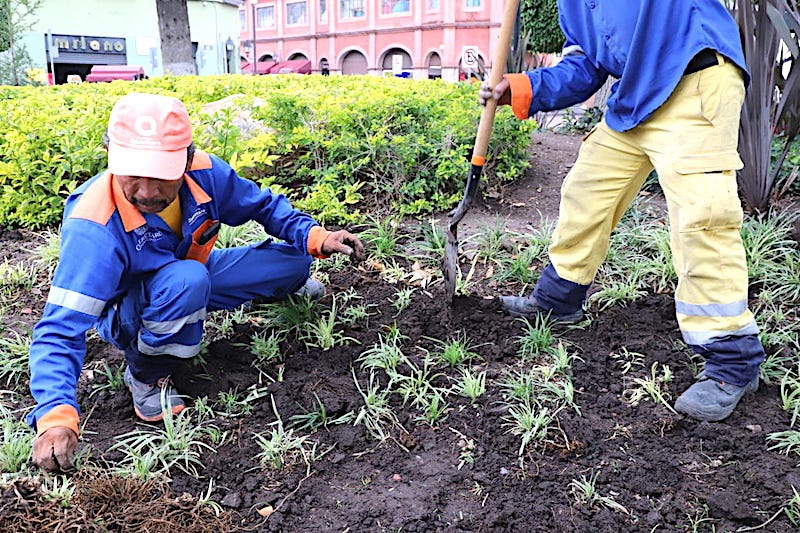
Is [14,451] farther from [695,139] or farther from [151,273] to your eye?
[695,139]

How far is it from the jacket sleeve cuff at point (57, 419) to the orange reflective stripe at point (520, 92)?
190 cm

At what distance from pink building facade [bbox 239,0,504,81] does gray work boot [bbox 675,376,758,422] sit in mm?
33955

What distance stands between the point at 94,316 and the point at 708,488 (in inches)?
76.7

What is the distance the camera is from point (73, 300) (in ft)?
7.22

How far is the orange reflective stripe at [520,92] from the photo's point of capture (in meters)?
2.90

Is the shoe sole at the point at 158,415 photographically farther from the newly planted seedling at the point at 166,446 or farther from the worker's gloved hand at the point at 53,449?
the worker's gloved hand at the point at 53,449

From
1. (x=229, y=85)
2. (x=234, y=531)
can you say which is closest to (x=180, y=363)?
(x=234, y=531)

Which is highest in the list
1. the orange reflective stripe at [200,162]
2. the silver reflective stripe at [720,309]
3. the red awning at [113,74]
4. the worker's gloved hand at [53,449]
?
the orange reflective stripe at [200,162]

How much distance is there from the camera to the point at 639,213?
4375mm

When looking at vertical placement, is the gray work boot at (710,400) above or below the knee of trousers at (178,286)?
below

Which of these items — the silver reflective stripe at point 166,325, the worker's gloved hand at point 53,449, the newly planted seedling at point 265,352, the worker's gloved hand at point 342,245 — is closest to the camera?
the worker's gloved hand at point 53,449

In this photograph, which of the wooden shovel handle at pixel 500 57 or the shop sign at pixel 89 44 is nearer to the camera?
the wooden shovel handle at pixel 500 57

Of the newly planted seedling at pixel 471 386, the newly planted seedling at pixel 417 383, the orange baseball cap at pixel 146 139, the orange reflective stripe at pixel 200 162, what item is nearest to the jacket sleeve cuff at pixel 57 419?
the orange baseball cap at pixel 146 139

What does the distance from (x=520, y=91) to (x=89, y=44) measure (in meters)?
29.3
